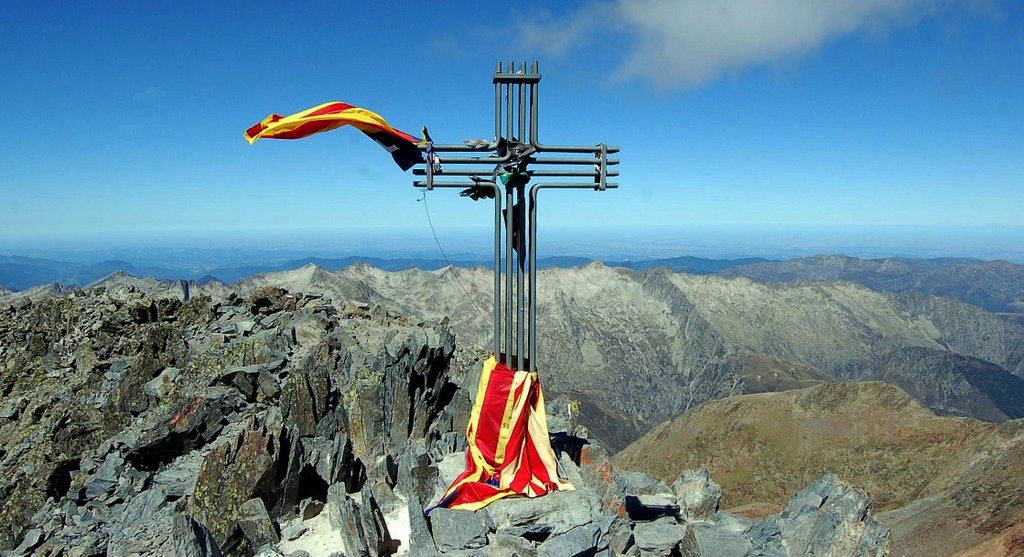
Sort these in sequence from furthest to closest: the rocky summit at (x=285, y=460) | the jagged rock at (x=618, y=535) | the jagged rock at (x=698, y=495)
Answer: the jagged rock at (x=698, y=495), the rocky summit at (x=285, y=460), the jagged rock at (x=618, y=535)

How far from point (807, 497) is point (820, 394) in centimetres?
7467

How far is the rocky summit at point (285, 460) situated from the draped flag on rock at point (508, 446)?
15.2 inches

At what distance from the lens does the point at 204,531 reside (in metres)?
8.83

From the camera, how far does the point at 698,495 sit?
1986 centimetres

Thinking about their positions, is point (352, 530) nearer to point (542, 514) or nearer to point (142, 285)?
point (542, 514)

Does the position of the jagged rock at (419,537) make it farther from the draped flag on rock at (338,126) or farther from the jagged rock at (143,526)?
the draped flag on rock at (338,126)

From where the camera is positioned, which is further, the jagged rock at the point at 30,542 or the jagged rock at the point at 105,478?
the jagged rock at the point at 105,478

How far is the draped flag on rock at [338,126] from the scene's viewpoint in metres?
9.26

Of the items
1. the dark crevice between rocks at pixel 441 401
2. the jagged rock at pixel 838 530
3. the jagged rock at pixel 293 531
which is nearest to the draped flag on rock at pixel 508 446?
the jagged rock at pixel 293 531

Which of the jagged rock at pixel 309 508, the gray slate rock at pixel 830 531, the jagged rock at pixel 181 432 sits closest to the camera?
the jagged rock at pixel 309 508

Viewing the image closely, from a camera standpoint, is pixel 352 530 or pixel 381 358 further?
pixel 381 358

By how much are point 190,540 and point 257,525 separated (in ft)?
5.46

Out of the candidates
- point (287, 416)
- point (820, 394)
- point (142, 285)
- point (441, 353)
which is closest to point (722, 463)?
point (820, 394)

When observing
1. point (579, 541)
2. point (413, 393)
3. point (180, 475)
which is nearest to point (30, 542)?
point (180, 475)
